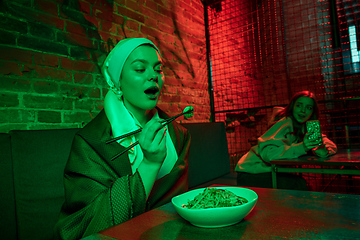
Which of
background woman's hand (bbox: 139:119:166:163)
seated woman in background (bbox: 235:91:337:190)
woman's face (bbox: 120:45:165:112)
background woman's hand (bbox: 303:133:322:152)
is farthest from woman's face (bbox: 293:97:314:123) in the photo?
background woman's hand (bbox: 139:119:166:163)

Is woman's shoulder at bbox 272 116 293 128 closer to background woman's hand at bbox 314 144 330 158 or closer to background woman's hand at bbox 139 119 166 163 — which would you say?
background woman's hand at bbox 314 144 330 158

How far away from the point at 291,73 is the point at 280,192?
3.40m

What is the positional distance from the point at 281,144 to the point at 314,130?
1.15 ft

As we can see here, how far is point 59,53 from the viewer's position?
1550mm

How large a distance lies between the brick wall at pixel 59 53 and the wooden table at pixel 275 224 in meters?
1.15

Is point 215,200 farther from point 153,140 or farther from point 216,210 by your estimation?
point 153,140

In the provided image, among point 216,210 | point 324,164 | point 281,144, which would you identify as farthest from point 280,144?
point 216,210

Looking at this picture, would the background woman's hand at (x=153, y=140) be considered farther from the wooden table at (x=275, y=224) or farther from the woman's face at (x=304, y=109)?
the woman's face at (x=304, y=109)

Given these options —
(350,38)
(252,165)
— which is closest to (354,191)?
(252,165)

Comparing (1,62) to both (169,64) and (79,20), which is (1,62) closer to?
(79,20)

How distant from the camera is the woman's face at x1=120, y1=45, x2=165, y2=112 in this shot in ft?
3.05

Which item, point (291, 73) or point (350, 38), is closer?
point (350, 38)

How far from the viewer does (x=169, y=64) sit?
2.52 meters

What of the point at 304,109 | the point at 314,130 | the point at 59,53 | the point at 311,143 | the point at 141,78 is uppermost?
the point at 59,53
